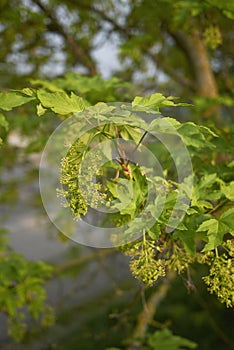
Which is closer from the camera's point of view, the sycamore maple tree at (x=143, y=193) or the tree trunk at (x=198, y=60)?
the sycamore maple tree at (x=143, y=193)

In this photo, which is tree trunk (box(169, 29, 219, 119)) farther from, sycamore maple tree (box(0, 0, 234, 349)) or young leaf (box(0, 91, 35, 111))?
young leaf (box(0, 91, 35, 111))

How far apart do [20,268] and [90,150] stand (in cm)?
130

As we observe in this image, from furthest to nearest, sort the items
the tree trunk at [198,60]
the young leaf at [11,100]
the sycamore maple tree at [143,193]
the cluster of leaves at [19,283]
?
1. the tree trunk at [198,60]
2. the cluster of leaves at [19,283]
3. the young leaf at [11,100]
4. the sycamore maple tree at [143,193]

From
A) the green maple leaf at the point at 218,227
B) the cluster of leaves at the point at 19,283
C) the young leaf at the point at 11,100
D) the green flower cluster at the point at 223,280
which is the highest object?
the young leaf at the point at 11,100

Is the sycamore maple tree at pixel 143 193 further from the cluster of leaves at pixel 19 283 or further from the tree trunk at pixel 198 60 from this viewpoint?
the tree trunk at pixel 198 60

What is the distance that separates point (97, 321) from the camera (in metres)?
5.70

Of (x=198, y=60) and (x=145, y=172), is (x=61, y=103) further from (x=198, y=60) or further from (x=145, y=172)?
(x=198, y=60)

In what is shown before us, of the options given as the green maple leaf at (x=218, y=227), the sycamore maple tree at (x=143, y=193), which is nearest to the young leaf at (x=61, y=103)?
the sycamore maple tree at (x=143, y=193)

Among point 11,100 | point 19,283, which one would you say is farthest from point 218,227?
point 19,283

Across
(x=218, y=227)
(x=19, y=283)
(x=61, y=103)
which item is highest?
(x=61, y=103)

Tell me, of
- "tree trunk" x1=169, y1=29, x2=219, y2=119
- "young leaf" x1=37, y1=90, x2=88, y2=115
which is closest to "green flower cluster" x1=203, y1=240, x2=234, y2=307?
"young leaf" x1=37, y1=90, x2=88, y2=115

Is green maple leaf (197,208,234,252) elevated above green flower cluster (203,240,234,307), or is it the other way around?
green maple leaf (197,208,234,252)

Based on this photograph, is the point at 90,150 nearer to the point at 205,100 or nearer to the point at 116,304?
the point at 205,100

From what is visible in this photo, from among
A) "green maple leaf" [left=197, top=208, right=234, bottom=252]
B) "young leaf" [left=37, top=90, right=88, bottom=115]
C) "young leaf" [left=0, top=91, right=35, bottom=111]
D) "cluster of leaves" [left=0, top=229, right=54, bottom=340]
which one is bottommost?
"cluster of leaves" [left=0, top=229, right=54, bottom=340]
